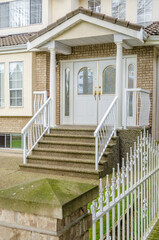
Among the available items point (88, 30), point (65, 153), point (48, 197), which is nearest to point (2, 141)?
point (65, 153)

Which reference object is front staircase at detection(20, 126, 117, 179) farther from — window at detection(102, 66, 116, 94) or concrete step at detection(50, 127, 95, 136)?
window at detection(102, 66, 116, 94)

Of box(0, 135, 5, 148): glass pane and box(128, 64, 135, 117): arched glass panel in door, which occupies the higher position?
box(128, 64, 135, 117): arched glass panel in door

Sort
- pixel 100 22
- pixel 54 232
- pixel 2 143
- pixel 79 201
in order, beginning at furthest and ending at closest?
1. pixel 2 143
2. pixel 100 22
3. pixel 79 201
4. pixel 54 232

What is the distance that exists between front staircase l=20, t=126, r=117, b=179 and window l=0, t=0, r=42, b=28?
5754mm

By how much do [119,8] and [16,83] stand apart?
4831 mm

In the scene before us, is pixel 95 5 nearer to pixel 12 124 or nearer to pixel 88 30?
pixel 88 30

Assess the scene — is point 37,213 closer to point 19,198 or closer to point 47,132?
point 19,198

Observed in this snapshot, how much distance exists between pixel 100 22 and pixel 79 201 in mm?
6924

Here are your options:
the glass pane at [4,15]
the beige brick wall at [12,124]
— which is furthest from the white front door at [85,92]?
the glass pane at [4,15]

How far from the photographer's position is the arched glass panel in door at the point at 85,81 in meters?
10.4

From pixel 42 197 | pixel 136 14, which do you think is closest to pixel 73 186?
pixel 42 197

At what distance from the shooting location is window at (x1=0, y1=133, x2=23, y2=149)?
37.8 ft

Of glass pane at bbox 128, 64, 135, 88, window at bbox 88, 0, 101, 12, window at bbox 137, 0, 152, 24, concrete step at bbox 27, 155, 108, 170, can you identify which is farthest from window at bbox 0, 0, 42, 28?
concrete step at bbox 27, 155, 108, 170

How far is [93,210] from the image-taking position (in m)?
2.28
